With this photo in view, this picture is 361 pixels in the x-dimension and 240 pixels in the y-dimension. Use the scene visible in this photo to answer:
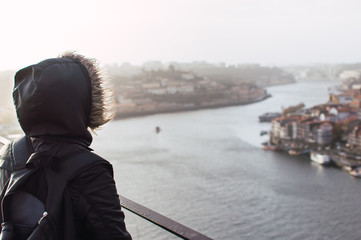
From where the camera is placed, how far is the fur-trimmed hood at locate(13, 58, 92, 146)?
0.31 m

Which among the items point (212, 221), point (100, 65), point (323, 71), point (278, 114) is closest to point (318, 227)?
point (212, 221)

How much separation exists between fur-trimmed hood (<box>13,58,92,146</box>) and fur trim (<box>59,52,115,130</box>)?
0.4 inches


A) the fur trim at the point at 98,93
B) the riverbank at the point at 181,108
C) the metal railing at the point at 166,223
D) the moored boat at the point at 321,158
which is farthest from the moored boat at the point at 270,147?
the fur trim at the point at 98,93

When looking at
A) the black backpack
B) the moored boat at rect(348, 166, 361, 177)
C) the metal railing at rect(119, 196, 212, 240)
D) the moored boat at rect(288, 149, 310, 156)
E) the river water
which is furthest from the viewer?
the moored boat at rect(288, 149, 310, 156)

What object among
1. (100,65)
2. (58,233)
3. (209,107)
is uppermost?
(100,65)

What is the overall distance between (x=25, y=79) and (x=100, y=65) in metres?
0.06

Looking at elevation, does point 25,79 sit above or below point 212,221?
above

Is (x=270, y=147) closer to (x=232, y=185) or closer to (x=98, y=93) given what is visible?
(x=232, y=185)

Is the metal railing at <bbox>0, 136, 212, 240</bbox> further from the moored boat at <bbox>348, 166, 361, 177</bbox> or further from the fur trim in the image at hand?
the moored boat at <bbox>348, 166, 361, 177</bbox>

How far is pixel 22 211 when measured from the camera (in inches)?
11.9

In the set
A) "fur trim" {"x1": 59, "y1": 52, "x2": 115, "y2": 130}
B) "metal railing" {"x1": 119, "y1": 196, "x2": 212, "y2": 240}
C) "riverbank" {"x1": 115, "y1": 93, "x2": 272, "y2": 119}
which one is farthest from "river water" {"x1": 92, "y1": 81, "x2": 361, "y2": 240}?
"fur trim" {"x1": 59, "y1": 52, "x2": 115, "y2": 130}

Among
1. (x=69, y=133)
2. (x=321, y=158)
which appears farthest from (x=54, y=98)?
(x=321, y=158)

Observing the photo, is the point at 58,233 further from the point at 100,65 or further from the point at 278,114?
the point at 278,114

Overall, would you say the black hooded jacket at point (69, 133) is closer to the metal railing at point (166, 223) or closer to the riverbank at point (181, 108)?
the metal railing at point (166, 223)
